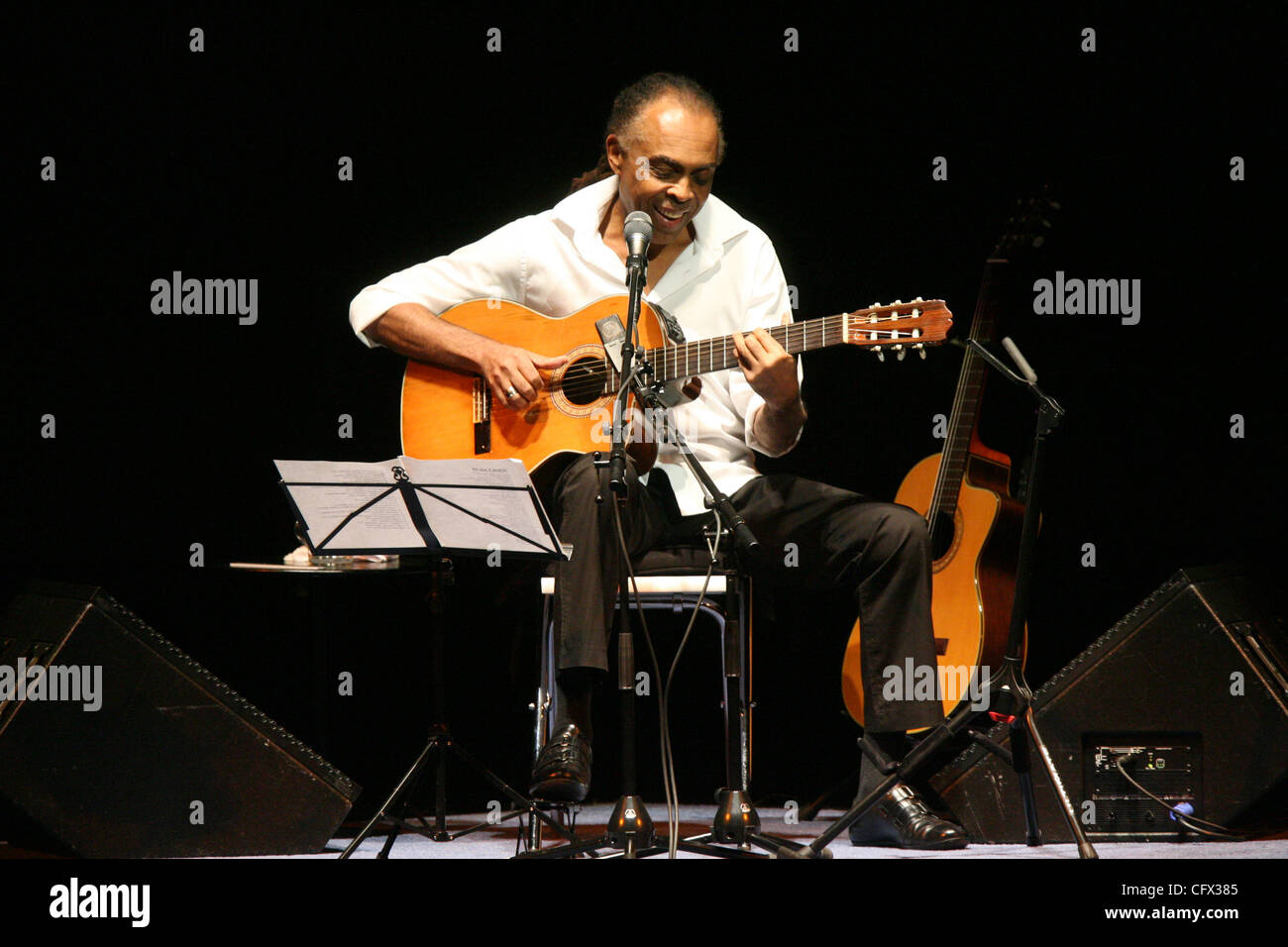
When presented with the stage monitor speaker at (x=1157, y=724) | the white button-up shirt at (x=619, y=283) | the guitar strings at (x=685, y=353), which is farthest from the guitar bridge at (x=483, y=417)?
the stage monitor speaker at (x=1157, y=724)

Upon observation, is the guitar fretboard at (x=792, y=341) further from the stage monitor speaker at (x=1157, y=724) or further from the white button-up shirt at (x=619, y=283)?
the stage monitor speaker at (x=1157, y=724)

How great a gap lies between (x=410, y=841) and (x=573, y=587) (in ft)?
2.81

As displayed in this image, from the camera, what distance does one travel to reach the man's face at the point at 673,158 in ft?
10.8

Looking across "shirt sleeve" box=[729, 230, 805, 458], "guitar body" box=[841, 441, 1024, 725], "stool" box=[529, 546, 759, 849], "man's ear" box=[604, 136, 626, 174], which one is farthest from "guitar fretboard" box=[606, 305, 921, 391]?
"guitar body" box=[841, 441, 1024, 725]

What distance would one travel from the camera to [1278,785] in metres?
2.75

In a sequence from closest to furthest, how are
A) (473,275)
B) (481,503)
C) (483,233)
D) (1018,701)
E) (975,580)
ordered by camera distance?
(1018,701) → (481,503) → (975,580) → (473,275) → (483,233)

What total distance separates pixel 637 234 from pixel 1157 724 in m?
1.60

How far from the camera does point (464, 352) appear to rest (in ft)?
10.6

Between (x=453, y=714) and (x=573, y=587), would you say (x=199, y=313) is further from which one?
(x=573, y=587)

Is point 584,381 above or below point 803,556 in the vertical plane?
above

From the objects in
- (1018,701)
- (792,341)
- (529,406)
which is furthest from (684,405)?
(1018,701)

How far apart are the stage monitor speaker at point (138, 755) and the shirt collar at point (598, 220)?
5.02ft

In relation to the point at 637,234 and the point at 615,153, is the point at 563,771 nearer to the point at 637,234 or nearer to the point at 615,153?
the point at 637,234
